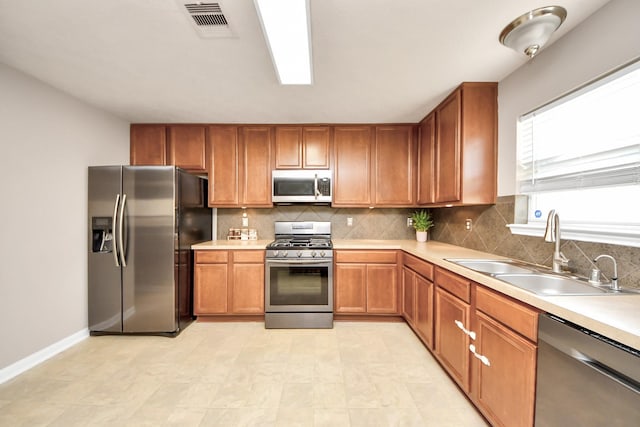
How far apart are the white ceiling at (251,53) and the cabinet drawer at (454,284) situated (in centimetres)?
160

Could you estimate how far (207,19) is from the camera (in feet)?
4.98

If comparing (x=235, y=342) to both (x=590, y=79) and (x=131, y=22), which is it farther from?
(x=590, y=79)

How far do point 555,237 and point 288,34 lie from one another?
198 cm

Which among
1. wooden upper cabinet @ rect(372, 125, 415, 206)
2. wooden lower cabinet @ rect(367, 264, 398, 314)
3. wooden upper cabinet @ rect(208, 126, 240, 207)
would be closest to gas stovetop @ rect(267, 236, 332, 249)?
wooden lower cabinet @ rect(367, 264, 398, 314)

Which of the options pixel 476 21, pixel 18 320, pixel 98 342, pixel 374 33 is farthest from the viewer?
pixel 98 342

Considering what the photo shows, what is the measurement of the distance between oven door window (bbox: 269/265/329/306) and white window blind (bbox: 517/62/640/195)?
2.08m

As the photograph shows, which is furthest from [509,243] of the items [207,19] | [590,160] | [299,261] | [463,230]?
[207,19]

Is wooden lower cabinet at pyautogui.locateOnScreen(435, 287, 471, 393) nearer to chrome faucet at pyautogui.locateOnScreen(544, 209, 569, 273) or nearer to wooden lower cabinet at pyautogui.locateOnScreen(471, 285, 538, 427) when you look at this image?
wooden lower cabinet at pyautogui.locateOnScreen(471, 285, 538, 427)

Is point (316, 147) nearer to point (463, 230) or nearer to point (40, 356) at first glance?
point (463, 230)

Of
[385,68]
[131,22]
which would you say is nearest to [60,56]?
[131,22]

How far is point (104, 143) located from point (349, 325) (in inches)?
135

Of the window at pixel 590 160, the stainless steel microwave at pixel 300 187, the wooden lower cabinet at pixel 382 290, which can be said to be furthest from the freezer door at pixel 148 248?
the window at pixel 590 160

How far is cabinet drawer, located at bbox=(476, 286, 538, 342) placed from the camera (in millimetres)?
1182

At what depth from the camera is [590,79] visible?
4.96 ft
